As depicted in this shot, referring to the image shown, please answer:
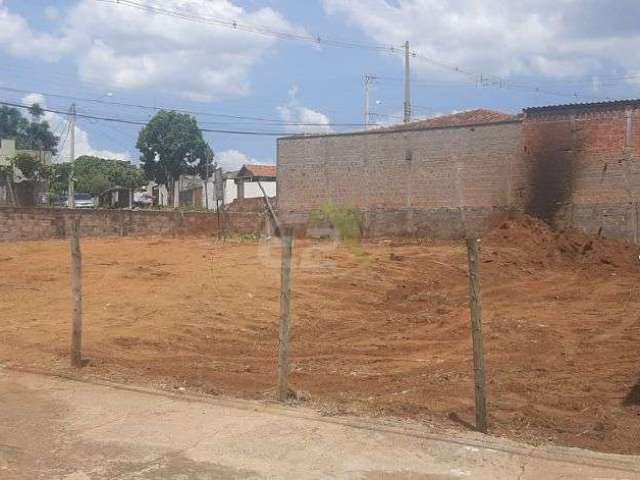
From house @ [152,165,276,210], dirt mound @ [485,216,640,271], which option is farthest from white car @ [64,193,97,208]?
dirt mound @ [485,216,640,271]

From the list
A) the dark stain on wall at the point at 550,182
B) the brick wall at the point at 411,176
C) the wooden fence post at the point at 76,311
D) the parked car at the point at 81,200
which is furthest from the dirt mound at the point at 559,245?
the parked car at the point at 81,200

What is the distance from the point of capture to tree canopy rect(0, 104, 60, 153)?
211 ft

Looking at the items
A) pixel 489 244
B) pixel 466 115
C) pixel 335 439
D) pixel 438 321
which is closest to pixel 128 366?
pixel 335 439

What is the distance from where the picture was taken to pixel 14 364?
8.59m

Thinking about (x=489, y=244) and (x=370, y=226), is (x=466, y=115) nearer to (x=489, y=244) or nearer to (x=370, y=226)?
(x=370, y=226)

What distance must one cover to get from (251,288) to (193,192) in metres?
→ 45.6

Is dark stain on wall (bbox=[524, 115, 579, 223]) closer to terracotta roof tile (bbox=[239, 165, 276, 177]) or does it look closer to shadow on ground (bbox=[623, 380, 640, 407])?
shadow on ground (bbox=[623, 380, 640, 407])

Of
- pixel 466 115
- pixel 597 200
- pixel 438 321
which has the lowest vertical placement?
pixel 438 321

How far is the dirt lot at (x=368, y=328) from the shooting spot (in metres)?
7.30

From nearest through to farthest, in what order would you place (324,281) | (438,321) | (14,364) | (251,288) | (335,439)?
(335,439), (14,364), (438,321), (251,288), (324,281)

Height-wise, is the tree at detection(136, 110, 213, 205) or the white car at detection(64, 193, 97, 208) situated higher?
the tree at detection(136, 110, 213, 205)

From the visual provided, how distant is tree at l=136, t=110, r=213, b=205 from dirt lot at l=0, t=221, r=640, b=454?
35.9m

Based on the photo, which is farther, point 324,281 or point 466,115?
point 466,115

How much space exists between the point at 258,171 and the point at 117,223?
2635cm
